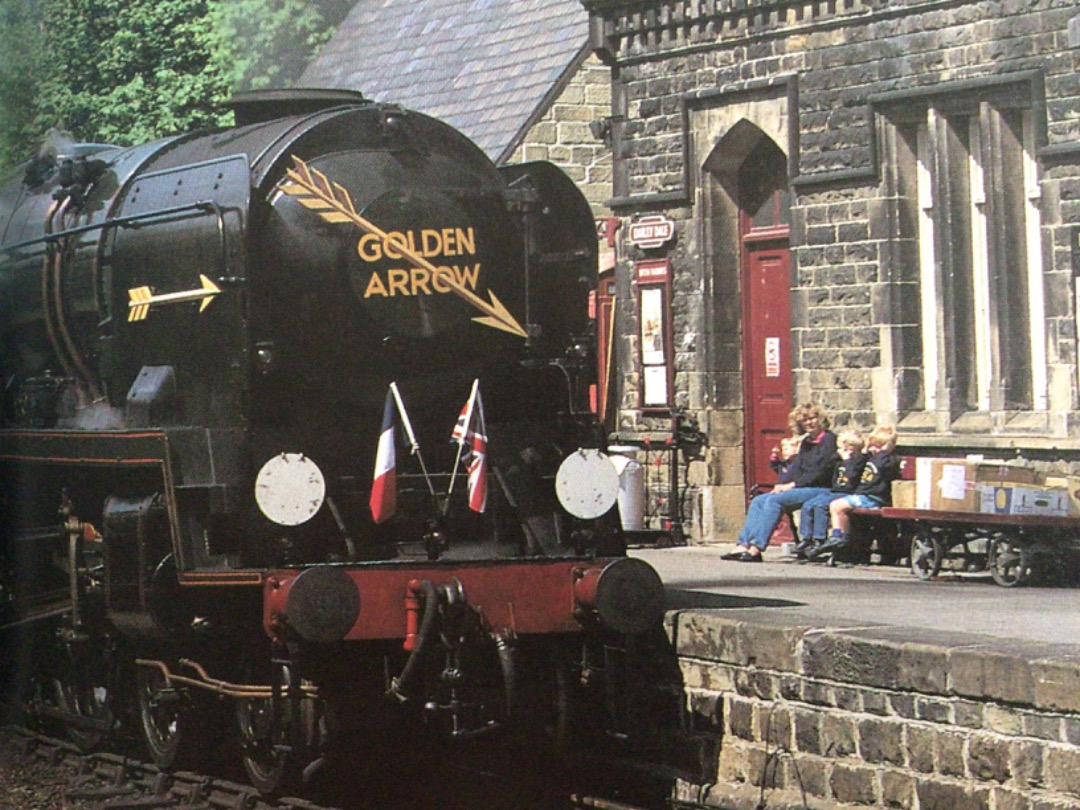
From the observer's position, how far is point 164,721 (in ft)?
32.6

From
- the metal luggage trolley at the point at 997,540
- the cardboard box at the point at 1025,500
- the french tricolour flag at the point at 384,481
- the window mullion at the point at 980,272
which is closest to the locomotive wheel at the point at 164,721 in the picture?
the french tricolour flag at the point at 384,481

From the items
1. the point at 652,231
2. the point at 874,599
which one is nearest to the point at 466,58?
the point at 652,231

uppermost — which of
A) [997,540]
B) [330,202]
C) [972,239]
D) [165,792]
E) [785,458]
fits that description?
[972,239]

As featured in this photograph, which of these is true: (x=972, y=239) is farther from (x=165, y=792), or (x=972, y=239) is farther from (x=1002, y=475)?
(x=165, y=792)

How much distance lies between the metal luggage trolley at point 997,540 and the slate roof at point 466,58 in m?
8.40

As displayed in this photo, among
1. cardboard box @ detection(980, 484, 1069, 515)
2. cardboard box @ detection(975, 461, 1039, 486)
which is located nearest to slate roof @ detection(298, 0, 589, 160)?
cardboard box @ detection(975, 461, 1039, 486)

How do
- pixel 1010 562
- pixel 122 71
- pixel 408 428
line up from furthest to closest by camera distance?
1. pixel 122 71
2. pixel 1010 562
3. pixel 408 428

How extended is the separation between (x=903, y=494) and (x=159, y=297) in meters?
6.56

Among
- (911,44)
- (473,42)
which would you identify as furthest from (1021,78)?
(473,42)

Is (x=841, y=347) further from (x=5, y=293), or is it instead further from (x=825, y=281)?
(x=5, y=293)

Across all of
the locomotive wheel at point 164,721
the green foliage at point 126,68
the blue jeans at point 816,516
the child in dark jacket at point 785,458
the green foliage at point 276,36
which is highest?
the green foliage at point 276,36

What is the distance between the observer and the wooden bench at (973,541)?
499 inches

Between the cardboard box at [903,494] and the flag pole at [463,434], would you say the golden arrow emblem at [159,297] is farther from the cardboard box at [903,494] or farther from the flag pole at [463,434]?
the cardboard box at [903,494]

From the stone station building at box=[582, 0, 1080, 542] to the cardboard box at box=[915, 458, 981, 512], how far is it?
77 cm
